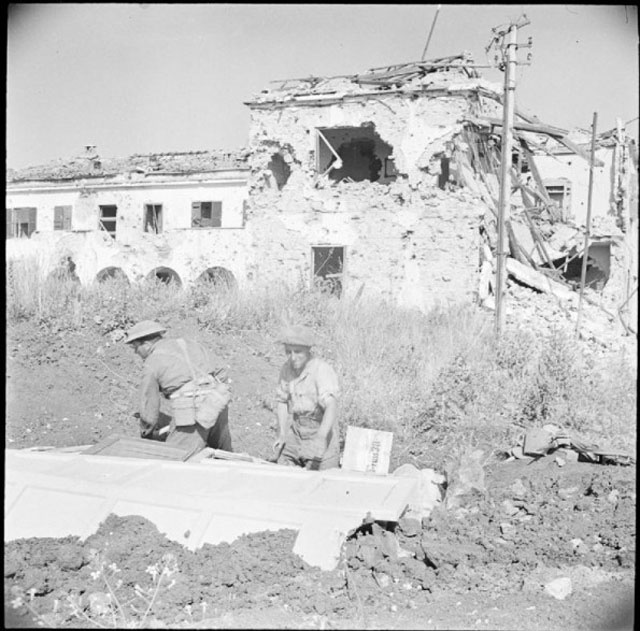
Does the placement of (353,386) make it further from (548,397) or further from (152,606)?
(152,606)

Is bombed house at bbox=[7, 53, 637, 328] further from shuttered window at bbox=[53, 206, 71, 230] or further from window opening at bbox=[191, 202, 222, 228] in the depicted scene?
shuttered window at bbox=[53, 206, 71, 230]

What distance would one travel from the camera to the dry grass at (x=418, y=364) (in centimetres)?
799

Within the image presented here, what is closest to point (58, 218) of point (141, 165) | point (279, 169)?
point (141, 165)

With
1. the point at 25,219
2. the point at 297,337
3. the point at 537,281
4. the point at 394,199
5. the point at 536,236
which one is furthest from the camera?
the point at 25,219

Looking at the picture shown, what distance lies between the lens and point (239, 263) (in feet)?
61.4

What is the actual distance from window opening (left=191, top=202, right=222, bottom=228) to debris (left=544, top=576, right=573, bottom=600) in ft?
60.1

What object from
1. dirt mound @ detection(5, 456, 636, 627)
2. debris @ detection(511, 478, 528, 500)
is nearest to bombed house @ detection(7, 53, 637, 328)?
debris @ detection(511, 478, 528, 500)

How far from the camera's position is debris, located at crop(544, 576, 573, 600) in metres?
4.41

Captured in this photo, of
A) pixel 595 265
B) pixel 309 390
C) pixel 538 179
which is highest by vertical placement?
pixel 538 179

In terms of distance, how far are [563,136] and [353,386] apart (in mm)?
9196

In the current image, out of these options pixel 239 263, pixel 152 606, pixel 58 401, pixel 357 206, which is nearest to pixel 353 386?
pixel 58 401

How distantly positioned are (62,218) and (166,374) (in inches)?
681

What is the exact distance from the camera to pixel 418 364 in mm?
9094

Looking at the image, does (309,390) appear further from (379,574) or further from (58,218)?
(58,218)
